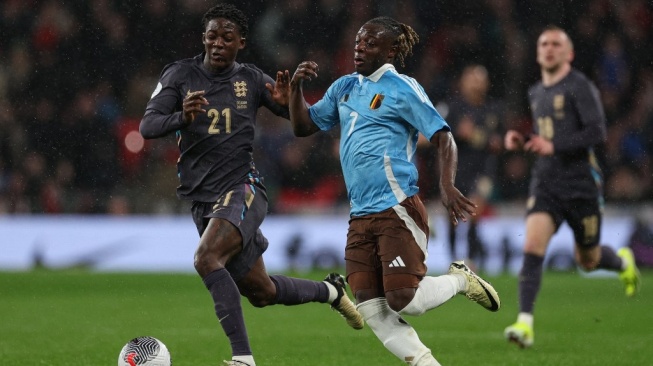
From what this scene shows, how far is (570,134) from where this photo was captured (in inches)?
313

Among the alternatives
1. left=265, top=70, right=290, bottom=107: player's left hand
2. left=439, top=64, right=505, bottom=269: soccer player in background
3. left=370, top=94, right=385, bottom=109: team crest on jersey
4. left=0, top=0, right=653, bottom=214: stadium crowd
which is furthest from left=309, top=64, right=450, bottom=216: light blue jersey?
left=0, top=0, right=653, bottom=214: stadium crowd

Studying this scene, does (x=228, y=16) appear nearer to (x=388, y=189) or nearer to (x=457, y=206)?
(x=388, y=189)

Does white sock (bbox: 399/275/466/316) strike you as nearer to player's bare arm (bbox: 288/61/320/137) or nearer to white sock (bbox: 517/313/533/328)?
player's bare arm (bbox: 288/61/320/137)

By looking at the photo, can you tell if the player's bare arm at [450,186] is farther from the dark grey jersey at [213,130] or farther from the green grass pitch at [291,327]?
the green grass pitch at [291,327]

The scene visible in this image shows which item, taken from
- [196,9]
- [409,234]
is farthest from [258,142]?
[409,234]

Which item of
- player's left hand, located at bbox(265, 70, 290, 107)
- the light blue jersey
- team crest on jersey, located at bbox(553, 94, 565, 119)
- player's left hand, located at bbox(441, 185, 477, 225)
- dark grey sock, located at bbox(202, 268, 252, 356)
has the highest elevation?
team crest on jersey, located at bbox(553, 94, 565, 119)

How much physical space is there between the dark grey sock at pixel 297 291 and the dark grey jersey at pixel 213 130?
2.54ft

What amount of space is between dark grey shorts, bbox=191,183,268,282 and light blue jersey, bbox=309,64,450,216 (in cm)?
73

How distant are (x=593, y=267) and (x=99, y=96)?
33.6ft

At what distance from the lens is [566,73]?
26.7ft

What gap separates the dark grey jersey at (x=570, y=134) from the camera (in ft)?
25.8

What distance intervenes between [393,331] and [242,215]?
114 centimetres

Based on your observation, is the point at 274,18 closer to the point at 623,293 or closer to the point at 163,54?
the point at 163,54

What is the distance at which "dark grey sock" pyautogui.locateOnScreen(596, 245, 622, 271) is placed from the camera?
890 cm
